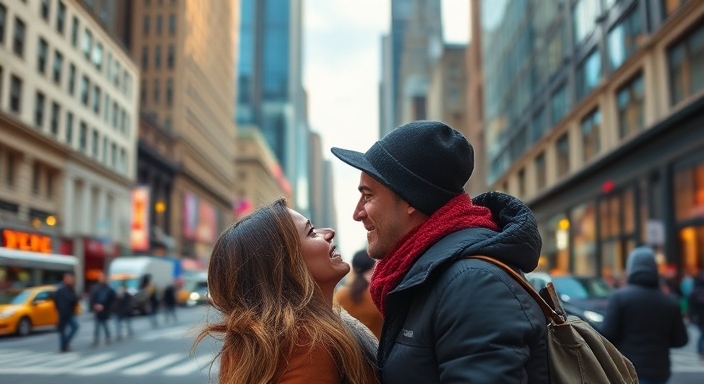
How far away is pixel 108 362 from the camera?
14578 millimetres

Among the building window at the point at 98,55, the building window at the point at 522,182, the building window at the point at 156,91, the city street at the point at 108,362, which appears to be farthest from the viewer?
the building window at the point at 156,91

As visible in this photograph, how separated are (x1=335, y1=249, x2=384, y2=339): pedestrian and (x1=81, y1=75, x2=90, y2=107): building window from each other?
4201cm

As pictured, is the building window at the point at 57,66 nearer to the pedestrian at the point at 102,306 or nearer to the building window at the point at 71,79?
the building window at the point at 71,79

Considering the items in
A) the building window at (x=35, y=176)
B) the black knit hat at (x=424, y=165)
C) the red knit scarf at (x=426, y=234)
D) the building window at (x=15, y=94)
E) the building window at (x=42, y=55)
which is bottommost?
the red knit scarf at (x=426, y=234)

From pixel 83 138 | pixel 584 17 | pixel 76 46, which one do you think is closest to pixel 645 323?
pixel 584 17

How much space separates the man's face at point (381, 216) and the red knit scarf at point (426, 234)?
3 cm

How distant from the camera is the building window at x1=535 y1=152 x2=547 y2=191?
47.6 m

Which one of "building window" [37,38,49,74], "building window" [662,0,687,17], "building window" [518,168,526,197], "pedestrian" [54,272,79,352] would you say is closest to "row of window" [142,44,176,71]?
"building window" [518,168,526,197]

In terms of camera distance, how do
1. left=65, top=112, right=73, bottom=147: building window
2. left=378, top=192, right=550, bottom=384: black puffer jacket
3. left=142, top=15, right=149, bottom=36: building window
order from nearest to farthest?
left=378, top=192, right=550, bottom=384: black puffer jacket → left=65, top=112, right=73, bottom=147: building window → left=142, top=15, right=149, bottom=36: building window

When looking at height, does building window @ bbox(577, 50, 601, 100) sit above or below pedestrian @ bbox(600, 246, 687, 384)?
above

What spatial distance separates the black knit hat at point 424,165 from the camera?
2346 millimetres

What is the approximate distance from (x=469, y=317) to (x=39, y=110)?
130 ft

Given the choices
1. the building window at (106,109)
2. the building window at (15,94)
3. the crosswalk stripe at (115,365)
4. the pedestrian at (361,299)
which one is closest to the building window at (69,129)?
the building window at (106,109)

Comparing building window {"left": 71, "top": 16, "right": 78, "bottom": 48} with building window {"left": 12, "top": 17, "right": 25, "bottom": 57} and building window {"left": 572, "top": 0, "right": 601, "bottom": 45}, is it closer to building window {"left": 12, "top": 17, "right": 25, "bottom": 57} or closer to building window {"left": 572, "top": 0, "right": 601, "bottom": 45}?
building window {"left": 12, "top": 17, "right": 25, "bottom": 57}
